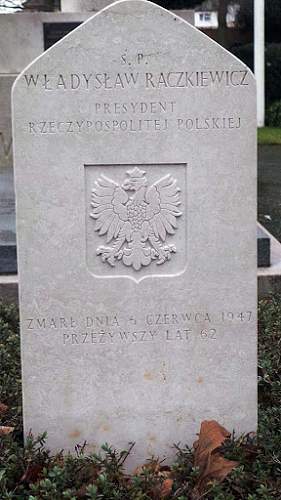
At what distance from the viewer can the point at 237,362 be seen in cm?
343

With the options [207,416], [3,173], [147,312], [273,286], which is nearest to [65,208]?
[147,312]

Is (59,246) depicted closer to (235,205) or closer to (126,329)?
(126,329)

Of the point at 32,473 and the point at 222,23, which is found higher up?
the point at 222,23

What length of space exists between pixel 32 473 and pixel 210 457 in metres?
0.69

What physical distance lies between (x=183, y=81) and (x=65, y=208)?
677 mm

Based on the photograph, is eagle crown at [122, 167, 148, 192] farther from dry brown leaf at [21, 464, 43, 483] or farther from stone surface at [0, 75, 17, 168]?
stone surface at [0, 75, 17, 168]

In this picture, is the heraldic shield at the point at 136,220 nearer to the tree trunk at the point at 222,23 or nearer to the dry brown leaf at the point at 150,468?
the dry brown leaf at the point at 150,468

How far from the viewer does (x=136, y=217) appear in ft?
10.8

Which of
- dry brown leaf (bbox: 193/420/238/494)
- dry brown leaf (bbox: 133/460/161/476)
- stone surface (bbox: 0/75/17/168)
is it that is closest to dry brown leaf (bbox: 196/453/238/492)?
dry brown leaf (bbox: 193/420/238/494)

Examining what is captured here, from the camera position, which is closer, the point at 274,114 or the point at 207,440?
the point at 207,440

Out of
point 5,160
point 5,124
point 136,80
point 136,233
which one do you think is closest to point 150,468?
point 136,233

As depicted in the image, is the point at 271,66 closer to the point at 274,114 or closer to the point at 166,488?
the point at 274,114

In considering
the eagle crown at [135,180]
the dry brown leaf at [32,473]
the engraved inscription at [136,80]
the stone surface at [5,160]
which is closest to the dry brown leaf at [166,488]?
the dry brown leaf at [32,473]

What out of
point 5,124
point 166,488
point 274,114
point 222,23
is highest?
point 222,23
